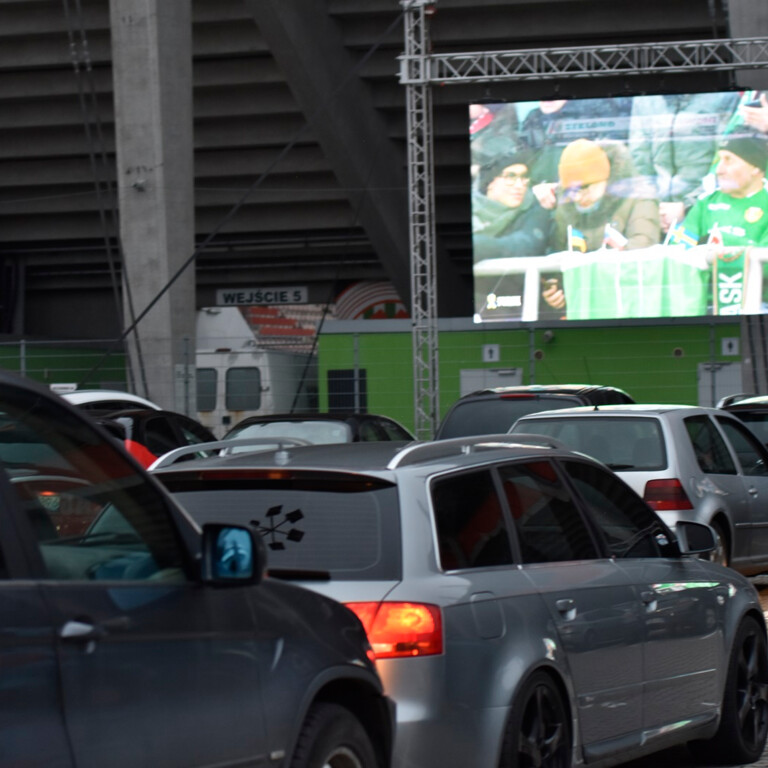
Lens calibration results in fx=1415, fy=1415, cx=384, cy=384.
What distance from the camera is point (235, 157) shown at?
3609 cm

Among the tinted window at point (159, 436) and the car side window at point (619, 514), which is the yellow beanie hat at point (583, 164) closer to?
the tinted window at point (159, 436)

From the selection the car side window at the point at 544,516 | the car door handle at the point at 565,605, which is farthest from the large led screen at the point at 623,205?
the car door handle at the point at 565,605

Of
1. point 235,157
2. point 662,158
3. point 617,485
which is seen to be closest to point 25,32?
point 235,157

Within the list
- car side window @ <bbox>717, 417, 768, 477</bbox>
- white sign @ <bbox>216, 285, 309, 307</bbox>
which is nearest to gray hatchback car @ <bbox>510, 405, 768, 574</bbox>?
car side window @ <bbox>717, 417, 768, 477</bbox>

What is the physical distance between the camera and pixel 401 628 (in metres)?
4.48

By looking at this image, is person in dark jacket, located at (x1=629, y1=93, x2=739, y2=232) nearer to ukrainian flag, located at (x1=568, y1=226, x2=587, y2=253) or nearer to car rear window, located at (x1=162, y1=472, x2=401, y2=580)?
ukrainian flag, located at (x1=568, y1=226, x2=587, y2=253)

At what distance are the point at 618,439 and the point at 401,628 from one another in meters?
6.20

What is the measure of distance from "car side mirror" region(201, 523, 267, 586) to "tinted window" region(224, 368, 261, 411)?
900 inches

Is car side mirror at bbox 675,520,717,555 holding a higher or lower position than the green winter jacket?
lower

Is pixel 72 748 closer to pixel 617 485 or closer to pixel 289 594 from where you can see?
pixel 289 594

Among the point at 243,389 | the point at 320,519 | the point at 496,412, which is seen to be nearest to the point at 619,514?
the point at 320,519

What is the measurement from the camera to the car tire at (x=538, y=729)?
473 centimetres

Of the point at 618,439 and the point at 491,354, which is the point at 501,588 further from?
the point at 491,354

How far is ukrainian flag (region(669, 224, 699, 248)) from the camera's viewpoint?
2389 centimetres
